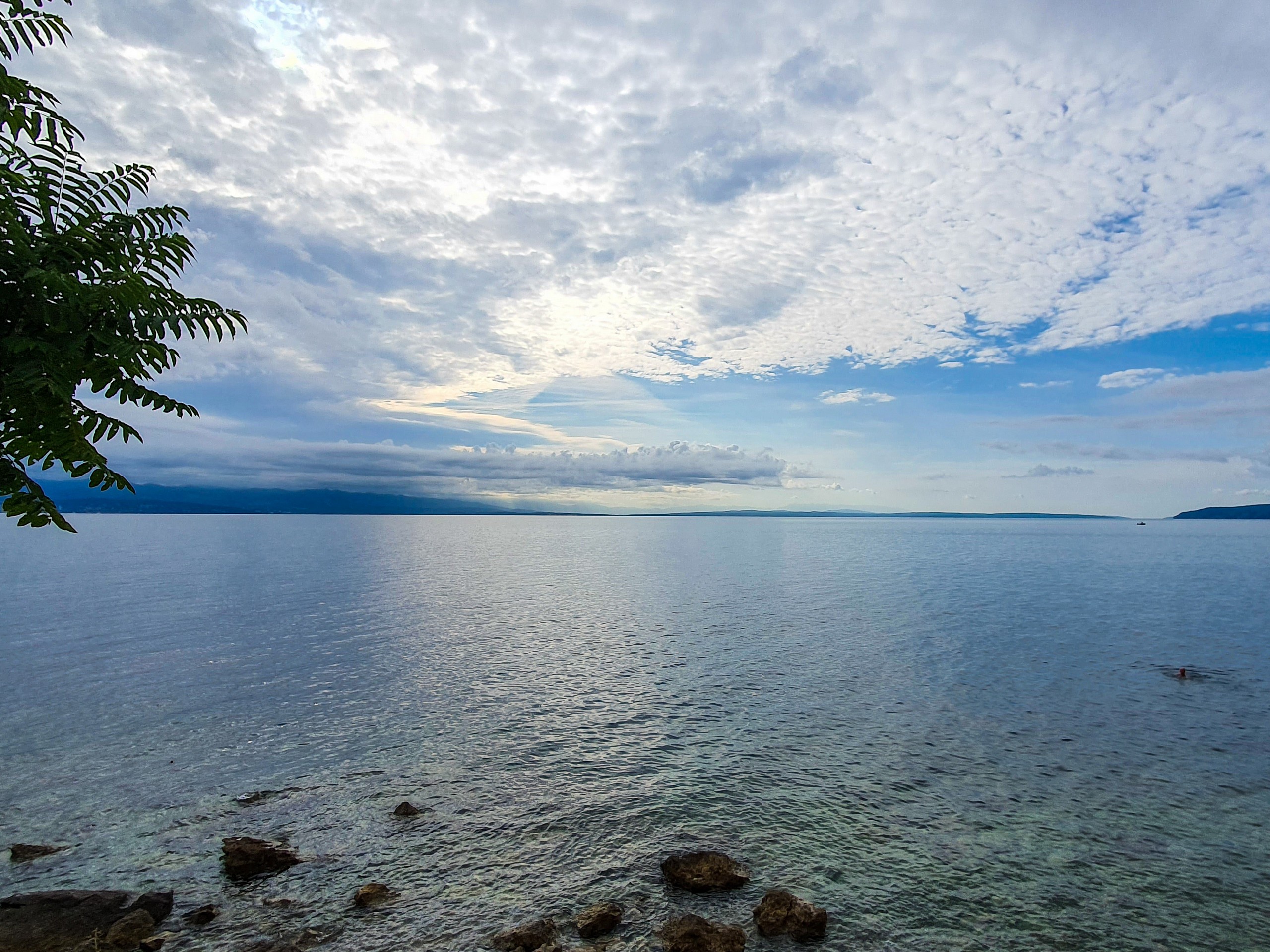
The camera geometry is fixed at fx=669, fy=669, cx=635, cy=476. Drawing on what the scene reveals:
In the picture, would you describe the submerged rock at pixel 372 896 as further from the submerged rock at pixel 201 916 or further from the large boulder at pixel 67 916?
the large boulder at pixel 67 916

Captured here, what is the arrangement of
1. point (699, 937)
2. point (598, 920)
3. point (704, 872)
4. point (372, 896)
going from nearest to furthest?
point (699, 937) → point (598, 920) → point (372, 896) → point (704, 872)

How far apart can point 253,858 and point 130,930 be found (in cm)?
360

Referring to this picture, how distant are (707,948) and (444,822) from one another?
11.1 metres

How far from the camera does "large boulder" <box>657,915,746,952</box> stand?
16.1m

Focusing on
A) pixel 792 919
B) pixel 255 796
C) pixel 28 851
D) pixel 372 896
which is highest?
pixel 792 919

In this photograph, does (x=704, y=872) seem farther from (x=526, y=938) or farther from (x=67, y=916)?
(x=67, y=916)

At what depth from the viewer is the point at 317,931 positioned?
17094mm

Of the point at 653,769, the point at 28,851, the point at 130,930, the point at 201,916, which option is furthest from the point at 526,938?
the point at 28,851

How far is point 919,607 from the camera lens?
76.7 meters

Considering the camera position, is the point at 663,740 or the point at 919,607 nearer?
the point at 663,740

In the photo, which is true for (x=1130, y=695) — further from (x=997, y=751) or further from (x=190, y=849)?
(x=190, y=849)

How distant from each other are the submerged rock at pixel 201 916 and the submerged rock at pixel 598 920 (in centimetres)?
970

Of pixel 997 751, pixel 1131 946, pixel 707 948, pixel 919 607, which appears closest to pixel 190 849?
pixel 707 948

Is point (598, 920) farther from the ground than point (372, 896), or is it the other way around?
point (598, 920)
